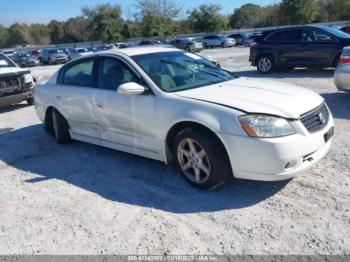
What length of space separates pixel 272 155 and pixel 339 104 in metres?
4.78

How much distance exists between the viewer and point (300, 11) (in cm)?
5859

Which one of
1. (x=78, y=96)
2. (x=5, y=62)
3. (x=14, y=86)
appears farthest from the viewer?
(x=5, y=62)

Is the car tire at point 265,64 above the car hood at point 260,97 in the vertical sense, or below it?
below

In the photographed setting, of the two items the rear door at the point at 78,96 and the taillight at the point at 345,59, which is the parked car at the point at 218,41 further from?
the rear door at the point at 78,96

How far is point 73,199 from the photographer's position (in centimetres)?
429

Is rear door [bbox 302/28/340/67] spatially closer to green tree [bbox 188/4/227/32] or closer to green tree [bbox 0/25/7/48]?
green tree [bbox 188/4/227/32]

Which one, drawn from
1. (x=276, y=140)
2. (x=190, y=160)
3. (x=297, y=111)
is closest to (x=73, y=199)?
(x=190, y=160)

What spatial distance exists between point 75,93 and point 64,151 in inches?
40.8

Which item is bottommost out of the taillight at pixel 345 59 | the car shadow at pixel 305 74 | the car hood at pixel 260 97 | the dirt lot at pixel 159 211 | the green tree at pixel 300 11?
the car shadow at pixel 305 74

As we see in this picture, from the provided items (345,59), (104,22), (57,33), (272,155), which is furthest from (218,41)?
(57,33)

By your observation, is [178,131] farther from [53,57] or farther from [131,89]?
[53,57]

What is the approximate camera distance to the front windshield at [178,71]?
461 centimetres

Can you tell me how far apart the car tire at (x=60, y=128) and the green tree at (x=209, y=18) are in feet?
221

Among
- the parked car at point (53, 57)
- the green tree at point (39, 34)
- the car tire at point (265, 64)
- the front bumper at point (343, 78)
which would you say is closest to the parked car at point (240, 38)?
the parked car at point (53, 57)
